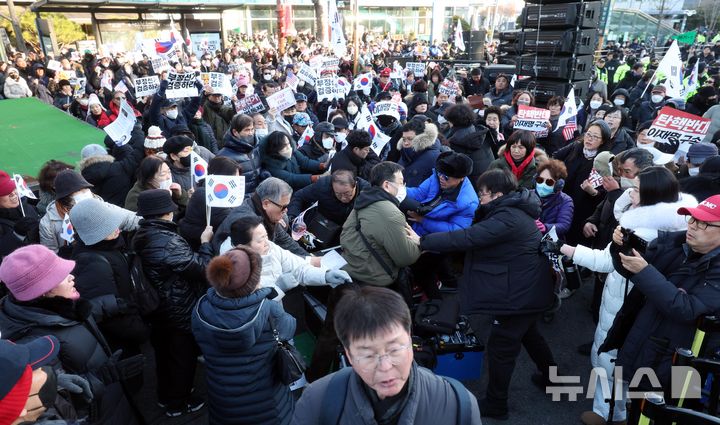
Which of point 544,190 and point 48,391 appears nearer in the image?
point 48,391

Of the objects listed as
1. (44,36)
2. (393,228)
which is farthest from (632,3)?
(393,228)

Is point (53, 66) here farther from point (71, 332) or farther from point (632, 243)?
point (632, 243)

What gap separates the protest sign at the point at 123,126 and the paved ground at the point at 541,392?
2823 millimetres

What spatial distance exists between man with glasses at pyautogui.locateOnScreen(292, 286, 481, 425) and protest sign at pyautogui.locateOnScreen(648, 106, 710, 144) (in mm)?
5197

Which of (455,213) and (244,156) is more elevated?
(244,156)

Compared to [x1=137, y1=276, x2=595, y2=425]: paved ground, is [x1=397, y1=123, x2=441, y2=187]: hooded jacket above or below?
above

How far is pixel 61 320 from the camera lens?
7.60 ft

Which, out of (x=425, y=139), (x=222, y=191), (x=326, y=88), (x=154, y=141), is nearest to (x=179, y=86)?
(x=154, y=141)

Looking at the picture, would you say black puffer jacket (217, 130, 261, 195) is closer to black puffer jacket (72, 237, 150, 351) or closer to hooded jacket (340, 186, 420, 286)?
hooded jacket (340, 186, 420, 286)

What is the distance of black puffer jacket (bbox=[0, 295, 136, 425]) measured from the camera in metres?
2.26

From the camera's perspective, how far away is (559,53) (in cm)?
971

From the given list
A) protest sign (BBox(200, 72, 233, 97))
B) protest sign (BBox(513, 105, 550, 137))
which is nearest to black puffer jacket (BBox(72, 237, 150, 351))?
protest sign (BBox(200, 72, 233, 97))

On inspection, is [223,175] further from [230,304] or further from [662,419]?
[662,419]

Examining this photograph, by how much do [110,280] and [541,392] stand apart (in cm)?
346
